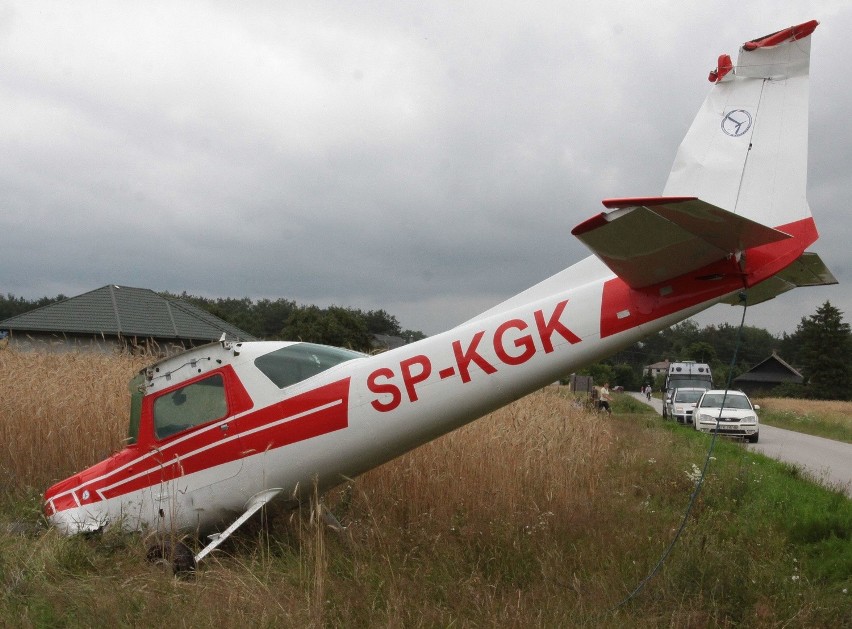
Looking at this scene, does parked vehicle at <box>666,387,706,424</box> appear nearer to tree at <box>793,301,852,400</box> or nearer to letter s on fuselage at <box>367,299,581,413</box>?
letter s on fuselage at <box>367,299,581,413</box>

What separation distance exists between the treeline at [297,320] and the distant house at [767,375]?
51866mm

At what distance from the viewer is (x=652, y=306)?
4969mm

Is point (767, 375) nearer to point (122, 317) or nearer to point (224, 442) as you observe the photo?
point (122, 317)

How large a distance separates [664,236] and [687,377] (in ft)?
103

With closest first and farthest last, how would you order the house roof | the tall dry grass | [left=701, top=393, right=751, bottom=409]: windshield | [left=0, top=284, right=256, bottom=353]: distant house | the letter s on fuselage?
the letter s on fuselage, the tall dry grass, [left=701, top=393, right=751, bottom=409]: windshield, [left=0, top=284, right=256, bottom=353]: distant house, the house roof

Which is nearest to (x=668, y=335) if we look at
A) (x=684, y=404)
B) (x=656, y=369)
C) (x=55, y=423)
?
(x=656, y=369)

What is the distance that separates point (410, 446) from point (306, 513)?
4.74 feet

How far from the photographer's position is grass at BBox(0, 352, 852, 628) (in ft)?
15.0

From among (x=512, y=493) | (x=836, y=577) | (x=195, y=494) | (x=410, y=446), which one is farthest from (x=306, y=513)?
(x=836, y=577)

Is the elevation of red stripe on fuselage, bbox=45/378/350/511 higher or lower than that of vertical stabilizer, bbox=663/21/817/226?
lower

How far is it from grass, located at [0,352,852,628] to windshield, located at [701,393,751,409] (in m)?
12.0

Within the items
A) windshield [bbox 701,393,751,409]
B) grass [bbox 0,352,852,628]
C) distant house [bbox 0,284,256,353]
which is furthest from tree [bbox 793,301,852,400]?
grass [bbox 0,352,852,628]

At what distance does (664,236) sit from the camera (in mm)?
4387

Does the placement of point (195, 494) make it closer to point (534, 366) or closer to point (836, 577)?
point (534, 366)
